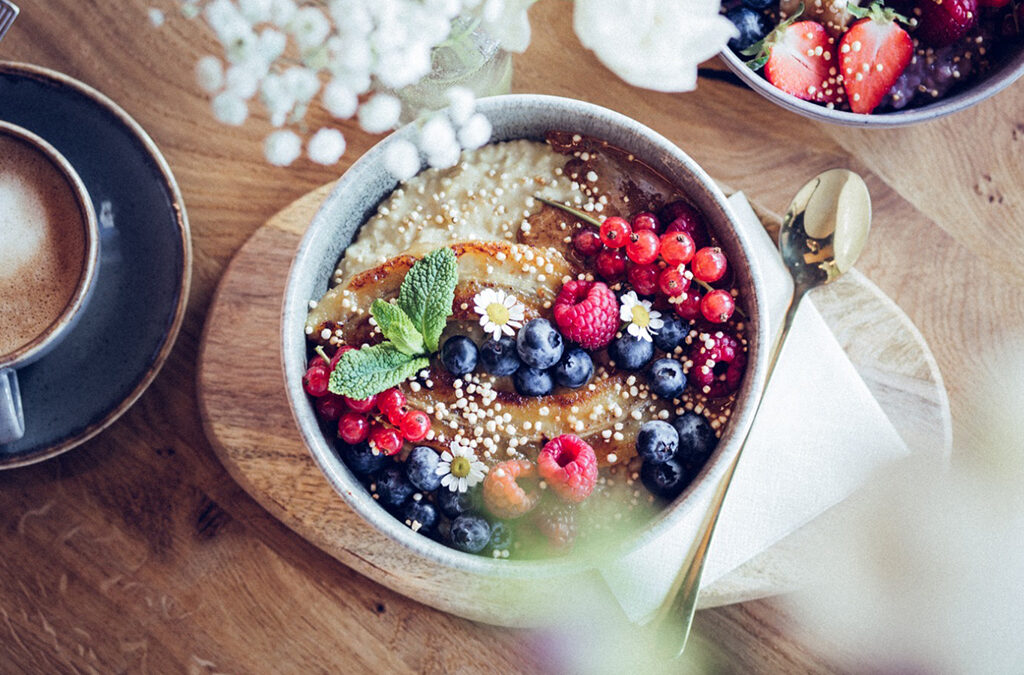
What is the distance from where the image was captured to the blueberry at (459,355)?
4.82ft

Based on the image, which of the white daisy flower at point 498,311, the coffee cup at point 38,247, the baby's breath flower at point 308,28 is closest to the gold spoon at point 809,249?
the white daisy flower at point 498,311

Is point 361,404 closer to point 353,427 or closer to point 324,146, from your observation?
point 353,427

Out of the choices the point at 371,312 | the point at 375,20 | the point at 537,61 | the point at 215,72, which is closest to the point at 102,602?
the point at 371,312

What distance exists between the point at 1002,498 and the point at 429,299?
1335mm

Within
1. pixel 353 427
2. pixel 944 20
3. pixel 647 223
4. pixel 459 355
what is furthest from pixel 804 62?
pixel 353 427

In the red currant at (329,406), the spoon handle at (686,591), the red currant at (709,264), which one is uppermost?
the red currant at (709,264)

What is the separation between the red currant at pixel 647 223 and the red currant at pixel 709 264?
0.10 meters

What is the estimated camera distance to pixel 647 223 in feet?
5.09

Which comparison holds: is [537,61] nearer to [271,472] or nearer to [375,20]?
[375,20]

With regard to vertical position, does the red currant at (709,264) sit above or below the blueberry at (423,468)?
above

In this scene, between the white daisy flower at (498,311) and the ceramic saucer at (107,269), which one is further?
the ceramic saucer at (107,269)

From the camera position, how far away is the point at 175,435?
1.81 meters

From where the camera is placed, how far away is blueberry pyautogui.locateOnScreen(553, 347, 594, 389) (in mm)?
1469

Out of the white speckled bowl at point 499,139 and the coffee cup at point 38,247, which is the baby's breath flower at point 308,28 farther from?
the coffee cup at point 38,247
